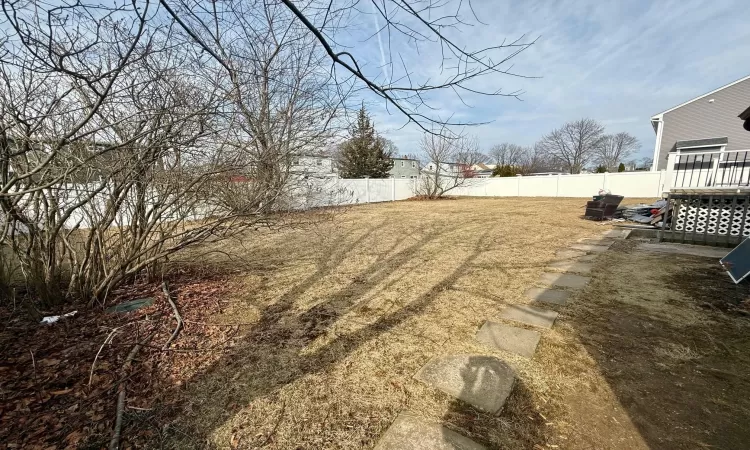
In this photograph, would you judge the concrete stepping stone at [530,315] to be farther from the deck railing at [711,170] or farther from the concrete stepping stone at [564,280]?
the deck railing at [711,170]

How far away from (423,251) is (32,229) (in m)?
4.66

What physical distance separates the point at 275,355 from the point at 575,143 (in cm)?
4397

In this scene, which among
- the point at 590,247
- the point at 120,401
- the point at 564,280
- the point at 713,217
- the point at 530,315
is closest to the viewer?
the point at 120,401

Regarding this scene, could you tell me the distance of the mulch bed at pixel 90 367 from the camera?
4.84 feet

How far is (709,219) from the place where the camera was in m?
4.84

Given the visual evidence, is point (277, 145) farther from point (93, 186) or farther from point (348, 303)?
point (348, 303)

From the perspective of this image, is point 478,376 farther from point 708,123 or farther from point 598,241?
point 708,123

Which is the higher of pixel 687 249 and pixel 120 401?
pixel 120 401

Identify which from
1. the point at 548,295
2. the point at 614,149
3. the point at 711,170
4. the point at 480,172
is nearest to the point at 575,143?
the point at 614,149

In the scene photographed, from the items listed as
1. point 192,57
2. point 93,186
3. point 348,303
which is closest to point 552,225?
point 348,303

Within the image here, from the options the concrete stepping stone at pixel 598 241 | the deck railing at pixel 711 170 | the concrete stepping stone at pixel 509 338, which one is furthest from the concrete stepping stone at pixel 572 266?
the deck railing at pixel 711 170

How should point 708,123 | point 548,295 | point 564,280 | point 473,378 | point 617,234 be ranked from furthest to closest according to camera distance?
point 708,123, point 617,234, point 564,280, point 548,295, point 473,378

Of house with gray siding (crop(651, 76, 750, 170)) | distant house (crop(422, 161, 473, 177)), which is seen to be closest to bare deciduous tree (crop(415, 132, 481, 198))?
distant house (crop(422, 161, 473, 177))

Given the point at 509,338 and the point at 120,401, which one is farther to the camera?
the point at 509,338
